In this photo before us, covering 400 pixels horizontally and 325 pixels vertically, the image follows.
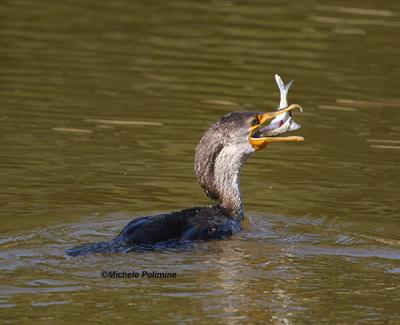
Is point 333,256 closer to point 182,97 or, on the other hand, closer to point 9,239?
point 9,239

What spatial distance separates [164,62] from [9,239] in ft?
27.3

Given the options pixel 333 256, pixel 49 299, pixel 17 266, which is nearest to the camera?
pixel 49 299

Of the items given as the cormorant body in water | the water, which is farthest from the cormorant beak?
the water

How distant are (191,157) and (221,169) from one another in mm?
2288

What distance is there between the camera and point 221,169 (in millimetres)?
11711

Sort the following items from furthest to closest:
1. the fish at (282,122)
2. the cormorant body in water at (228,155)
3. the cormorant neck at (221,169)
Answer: the fish at (282,122), the cormorant neck at (221,169), the cormorant body in water at (228,155)

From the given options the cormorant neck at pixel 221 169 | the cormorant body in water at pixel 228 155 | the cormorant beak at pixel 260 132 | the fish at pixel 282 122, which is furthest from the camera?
the fish at pixel 282 122

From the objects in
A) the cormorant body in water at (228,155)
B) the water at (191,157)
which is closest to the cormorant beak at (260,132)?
the cormorant body in water at (228,155)

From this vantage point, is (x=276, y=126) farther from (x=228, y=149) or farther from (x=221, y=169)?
(x=221, y=169)

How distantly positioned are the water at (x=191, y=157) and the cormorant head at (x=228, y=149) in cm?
38

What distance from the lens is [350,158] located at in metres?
14.1

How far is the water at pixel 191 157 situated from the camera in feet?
29.7

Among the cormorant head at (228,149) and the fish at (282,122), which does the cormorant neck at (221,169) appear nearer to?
the cormorant head at (228,149)

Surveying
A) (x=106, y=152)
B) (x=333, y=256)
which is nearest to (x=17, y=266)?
(x=333, y=256)
